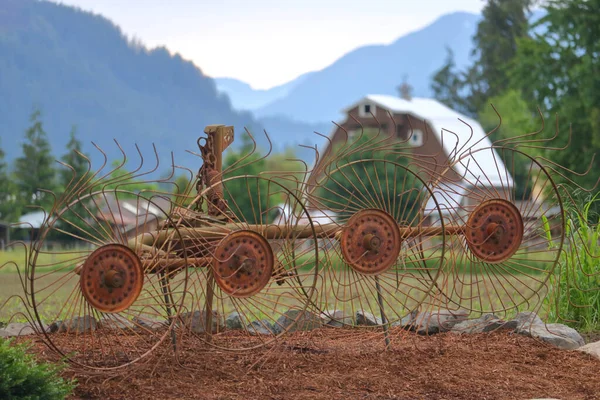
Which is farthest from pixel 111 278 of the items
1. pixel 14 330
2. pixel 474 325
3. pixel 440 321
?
pixel 440 321

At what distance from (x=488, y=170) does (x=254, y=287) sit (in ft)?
102

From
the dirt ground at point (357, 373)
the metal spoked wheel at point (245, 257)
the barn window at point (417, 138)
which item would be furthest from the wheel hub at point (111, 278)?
the barn window at point (417, 138)

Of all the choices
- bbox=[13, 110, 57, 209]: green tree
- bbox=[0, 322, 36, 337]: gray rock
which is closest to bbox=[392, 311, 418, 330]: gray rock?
bbox=[0, 322, 36, 337]: gray rock

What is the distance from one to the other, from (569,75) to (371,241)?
17.5 m

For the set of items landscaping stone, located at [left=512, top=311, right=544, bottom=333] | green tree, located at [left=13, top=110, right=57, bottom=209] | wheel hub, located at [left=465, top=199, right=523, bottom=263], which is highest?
green tree, located at [left=13, top=110, right=57, bottom=209]

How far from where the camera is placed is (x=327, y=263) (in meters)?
6.78

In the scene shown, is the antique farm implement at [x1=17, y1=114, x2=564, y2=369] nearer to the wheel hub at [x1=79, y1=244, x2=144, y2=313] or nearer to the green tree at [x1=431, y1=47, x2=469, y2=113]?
the wheel hub at [x1=79, y1=244, x2=144, y2=313]

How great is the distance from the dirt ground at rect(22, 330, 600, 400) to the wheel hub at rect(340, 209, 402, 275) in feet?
2.44

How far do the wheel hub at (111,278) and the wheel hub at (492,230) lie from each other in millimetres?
2925

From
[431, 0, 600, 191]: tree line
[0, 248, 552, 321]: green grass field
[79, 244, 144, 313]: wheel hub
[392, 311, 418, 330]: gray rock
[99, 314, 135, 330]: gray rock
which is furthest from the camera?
[431, 0, 600, 191]: tree line

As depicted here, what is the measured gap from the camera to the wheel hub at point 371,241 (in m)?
6.25

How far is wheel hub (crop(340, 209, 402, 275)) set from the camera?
20.5 ft

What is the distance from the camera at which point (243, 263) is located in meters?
5.60

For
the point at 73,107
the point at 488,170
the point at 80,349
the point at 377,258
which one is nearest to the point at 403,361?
the point at 377,258
